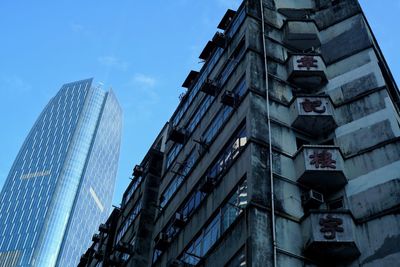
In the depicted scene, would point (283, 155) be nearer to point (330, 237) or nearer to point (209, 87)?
point (330, 237)

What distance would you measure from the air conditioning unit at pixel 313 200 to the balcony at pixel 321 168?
73cm

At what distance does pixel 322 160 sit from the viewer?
17734 millimetres

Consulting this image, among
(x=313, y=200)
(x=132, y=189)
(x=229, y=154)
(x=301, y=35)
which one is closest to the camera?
(x=313, y=200)

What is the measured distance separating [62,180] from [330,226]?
144 m

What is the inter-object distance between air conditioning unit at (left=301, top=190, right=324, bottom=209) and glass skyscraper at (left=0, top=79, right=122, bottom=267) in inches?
5093

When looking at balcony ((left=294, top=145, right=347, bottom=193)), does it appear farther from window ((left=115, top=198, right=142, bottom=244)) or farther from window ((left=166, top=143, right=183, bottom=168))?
window ((left=115, top=198, right=142, bottom=244))

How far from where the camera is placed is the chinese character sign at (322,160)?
17.5 m

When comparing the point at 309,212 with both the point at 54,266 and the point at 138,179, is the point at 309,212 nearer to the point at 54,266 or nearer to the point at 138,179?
the point at 138,179

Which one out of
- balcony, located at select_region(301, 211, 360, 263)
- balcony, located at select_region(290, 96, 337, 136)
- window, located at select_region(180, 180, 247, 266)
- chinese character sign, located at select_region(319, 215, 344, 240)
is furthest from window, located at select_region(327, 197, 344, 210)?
balcony, located at select_region(290, 96, 337, 136)

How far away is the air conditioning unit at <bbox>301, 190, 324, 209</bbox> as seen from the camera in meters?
16.9

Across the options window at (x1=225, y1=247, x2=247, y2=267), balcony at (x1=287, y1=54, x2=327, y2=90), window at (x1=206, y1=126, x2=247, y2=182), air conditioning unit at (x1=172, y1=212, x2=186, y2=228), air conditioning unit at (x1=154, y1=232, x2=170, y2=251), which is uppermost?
balcony at (x1=287, y1=54, x2=327, y2=90)

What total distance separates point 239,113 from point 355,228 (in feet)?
22.7

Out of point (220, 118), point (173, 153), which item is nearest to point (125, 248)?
point (173, 153)

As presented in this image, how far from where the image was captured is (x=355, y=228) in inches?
626
